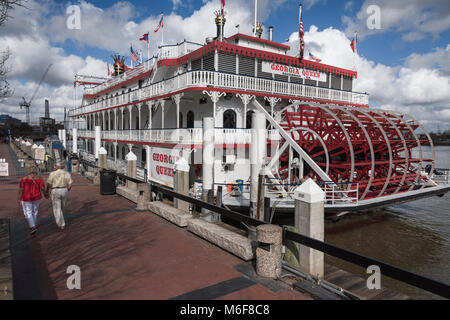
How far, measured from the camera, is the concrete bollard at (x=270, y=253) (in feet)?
14.4

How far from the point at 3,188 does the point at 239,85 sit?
10.7 m

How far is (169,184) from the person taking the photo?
45.7 feet

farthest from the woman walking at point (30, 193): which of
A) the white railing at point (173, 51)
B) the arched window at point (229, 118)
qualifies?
the white railing at point (173, 51)

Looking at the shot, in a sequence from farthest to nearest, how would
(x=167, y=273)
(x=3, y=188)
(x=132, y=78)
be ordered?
1. (x=132, y=78)
2. (x=3, y=188)
3. (x=167, y=273)

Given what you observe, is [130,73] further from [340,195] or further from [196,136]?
[340,195]

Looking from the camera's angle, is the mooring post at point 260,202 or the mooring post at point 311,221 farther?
the mooring post at point 260,202

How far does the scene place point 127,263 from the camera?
4988 mm

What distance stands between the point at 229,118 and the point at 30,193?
1023cm

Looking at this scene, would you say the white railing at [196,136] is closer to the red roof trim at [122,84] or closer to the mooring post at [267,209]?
the mooring post at [267,209]

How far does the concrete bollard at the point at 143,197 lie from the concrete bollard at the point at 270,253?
483cm

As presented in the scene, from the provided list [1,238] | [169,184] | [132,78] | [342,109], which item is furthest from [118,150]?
[1,238]

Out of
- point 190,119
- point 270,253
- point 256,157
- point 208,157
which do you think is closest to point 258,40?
point 190,119
